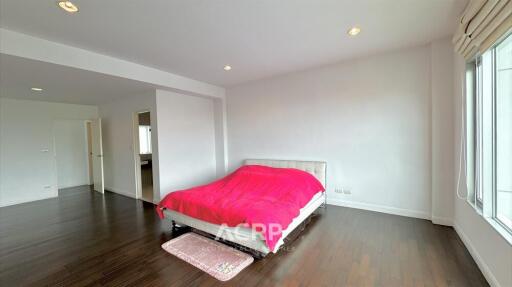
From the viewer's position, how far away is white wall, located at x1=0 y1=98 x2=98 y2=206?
445 cm

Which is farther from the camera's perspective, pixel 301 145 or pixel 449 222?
pixel 301 145

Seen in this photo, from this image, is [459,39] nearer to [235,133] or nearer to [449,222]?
[449,222]

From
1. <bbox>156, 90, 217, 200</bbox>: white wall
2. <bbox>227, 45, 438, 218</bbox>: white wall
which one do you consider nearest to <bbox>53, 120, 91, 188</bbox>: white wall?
<bbox>156, 90, 217, 200</bbox>: white wall

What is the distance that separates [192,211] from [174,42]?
84.0 inches

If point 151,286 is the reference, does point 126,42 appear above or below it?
above

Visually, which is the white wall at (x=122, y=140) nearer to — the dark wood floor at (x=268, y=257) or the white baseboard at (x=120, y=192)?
the white baseboard at (x=120, y=192)

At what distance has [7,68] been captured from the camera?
8.79 ft

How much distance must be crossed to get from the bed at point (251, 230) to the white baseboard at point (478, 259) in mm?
1704

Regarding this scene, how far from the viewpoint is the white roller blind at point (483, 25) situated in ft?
4.64

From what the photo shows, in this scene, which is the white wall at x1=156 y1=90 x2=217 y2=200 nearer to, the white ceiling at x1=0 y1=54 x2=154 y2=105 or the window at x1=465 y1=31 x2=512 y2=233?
the white ceiling at x1=0 y1=54 x2=154 y2=105

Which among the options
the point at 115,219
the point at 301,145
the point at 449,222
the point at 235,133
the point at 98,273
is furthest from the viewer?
the point at 235,133

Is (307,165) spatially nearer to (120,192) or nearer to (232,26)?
(232,26)

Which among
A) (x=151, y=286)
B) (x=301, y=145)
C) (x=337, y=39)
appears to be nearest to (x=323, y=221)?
(x=301, y=145)

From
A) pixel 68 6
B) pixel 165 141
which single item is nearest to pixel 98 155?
pixel 165 141
